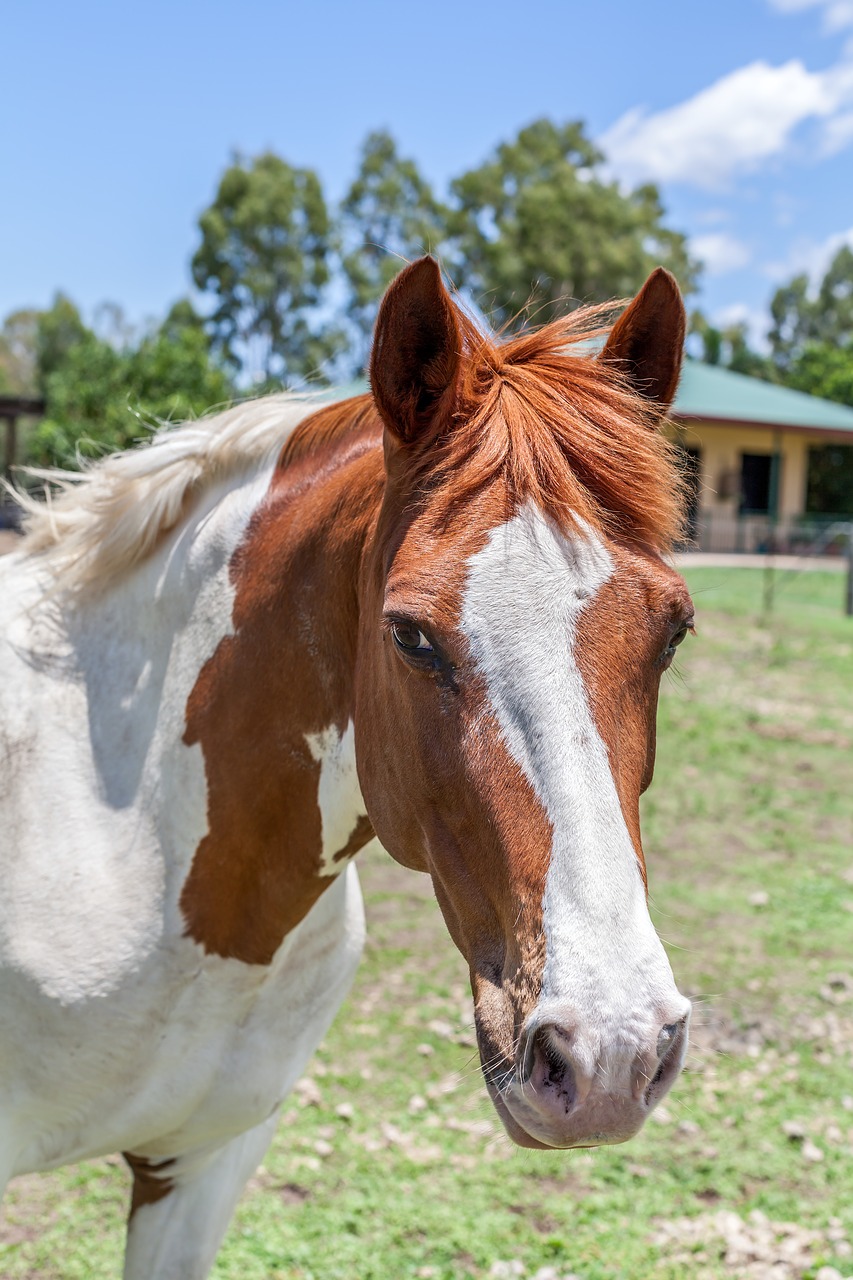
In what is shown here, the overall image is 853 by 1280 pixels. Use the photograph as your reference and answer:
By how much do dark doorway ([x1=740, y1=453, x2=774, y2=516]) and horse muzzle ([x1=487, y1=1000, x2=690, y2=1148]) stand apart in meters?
29.7

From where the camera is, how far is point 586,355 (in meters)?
1.88

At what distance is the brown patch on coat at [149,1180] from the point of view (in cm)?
226

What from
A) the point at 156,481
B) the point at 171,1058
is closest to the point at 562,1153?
the point at 171,1058

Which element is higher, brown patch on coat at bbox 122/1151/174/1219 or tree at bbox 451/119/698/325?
tree at bbox 451/119/698/325

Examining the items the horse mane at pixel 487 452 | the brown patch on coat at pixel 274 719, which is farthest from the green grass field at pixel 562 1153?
the brown patch on coat at pixel 274 719

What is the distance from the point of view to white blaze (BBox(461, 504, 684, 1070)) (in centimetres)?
124

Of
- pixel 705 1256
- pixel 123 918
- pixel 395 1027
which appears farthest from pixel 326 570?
pixel 395 1027

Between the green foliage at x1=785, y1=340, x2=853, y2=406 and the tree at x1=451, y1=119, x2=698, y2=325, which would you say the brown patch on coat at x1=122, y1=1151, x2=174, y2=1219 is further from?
the green foliage at x1=785, y1=340, x2=853, y2=406

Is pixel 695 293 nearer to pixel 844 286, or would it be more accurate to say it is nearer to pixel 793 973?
pixel 844 286

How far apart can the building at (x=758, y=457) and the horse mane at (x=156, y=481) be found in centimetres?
2379

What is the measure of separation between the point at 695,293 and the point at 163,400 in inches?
962

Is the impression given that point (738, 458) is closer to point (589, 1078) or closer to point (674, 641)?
point (674, 641)

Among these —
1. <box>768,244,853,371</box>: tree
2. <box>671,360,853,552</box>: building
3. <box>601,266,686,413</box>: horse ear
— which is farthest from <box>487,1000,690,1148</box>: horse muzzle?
<box>768,244,853,371</box>: tree

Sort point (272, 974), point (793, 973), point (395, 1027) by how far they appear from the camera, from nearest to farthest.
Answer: point (272, 974), point (395, 1027), point (793, 973)
